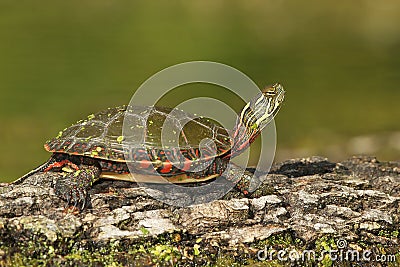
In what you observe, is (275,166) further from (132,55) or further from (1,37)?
(1,37)

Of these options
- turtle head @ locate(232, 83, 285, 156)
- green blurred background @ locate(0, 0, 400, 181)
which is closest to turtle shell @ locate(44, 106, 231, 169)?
turtle head @ locate(232, 83, 285, 156)

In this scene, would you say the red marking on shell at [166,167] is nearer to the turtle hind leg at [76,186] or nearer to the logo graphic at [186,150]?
the logo graphic at [186,150]

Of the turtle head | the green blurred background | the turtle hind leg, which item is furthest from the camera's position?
the green blurred background

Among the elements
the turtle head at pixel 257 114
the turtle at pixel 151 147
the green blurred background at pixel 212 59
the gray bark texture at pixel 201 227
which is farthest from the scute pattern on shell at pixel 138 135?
the green blurred background at pixel 212 59

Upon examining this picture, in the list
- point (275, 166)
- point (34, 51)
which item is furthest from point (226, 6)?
point (275, 166)

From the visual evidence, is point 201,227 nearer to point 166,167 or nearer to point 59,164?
point 166,167

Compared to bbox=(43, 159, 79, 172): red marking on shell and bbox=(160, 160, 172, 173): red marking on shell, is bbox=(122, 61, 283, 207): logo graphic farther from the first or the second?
bbox=(43, 159, 79, 172): red marking on shell

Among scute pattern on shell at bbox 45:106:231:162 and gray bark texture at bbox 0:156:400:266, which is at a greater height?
scute pattern on shell at bbox 45:106:231:162
